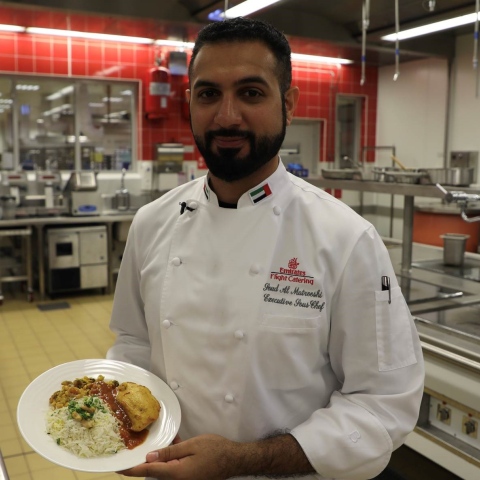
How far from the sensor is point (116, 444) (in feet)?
3.72

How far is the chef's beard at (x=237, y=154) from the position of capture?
1.18 m

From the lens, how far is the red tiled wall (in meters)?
5.77

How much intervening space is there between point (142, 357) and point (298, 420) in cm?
45

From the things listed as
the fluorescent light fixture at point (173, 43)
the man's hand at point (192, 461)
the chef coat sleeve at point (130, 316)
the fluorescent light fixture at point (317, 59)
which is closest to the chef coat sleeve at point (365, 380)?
the man's hand at point (192, 461)

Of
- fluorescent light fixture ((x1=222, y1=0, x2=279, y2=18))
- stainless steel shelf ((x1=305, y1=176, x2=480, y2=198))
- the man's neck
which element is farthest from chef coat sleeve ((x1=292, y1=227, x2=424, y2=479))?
fluorescent light fixture ((x1=222, y1=0, x2=279, y2=18))

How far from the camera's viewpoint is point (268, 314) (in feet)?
3.97

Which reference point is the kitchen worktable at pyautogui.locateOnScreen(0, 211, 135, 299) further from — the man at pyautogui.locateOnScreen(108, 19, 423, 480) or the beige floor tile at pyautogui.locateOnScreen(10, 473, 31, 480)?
the man at pyautogui.locateOnScreen(108, 19, 423, 480)

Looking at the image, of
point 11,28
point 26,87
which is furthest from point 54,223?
point 11,28

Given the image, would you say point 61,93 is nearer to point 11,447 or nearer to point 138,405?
point 11,447

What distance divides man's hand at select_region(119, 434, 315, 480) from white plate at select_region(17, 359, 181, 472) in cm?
4

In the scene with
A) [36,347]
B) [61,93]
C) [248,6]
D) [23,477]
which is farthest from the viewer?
[61,93]

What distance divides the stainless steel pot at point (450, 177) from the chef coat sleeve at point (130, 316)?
194 centimetres

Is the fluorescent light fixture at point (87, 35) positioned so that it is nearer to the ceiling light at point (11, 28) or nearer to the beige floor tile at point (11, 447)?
the ceiling light at point (11, 28)

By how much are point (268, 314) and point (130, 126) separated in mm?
6319
